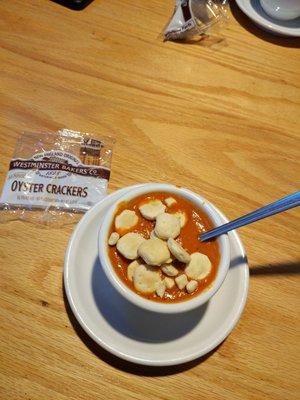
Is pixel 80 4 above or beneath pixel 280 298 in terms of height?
above

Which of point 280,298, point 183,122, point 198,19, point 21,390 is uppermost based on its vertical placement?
point 198,19

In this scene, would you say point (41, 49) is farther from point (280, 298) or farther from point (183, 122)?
point (280, 298)

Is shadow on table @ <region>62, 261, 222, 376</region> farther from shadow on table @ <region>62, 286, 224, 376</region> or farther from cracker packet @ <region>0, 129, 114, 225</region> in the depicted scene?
cracker packet @ <region>0, 129, 114, 225</region>

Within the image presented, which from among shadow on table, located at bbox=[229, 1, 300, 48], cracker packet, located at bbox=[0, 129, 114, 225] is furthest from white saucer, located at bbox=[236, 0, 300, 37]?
cracker packet, located at bbox=[0, 129, 114, 225]

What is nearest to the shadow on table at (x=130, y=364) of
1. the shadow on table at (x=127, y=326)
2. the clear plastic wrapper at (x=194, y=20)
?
the shadow on table at (x=127, y=326)

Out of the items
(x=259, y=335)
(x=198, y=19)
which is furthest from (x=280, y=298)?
(x=198, y=19)

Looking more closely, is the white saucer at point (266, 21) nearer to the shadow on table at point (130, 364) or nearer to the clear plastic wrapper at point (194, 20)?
the clear plastic wrapper at point (194, 20)
